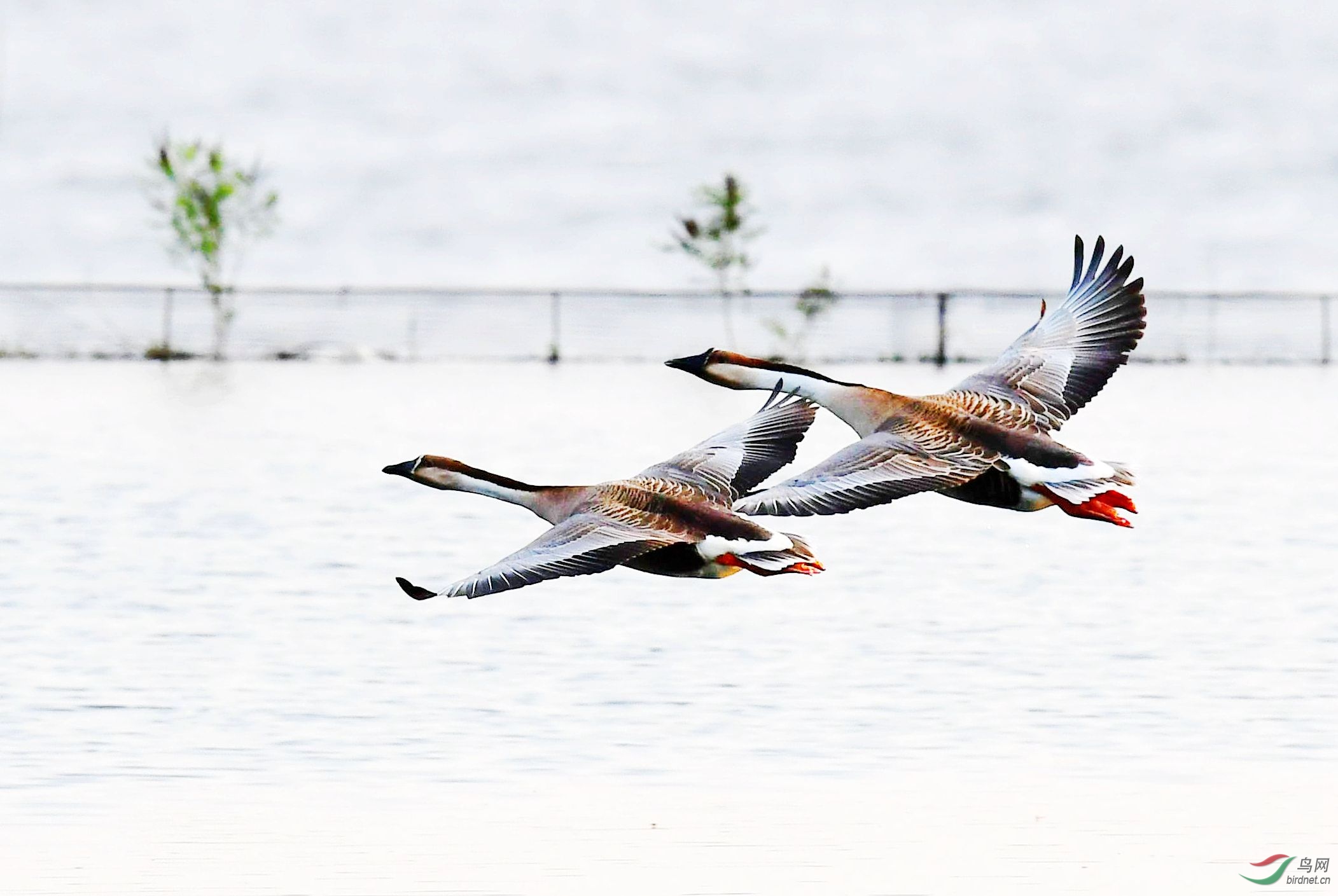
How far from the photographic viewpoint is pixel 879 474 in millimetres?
7922

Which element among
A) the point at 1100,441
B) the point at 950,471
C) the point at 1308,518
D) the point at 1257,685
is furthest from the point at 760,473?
the point at 1100,441

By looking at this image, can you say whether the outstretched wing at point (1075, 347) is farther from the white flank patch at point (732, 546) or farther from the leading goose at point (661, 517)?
the white flank patch at point (732, 546)

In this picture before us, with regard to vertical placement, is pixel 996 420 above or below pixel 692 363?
below

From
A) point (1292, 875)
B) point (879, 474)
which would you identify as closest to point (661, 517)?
point (879, 474)

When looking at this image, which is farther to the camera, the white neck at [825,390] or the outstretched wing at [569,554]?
the white neck at [825,390]

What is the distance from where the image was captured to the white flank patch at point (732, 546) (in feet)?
25.8

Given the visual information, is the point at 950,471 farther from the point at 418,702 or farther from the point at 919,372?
the point at 919,372

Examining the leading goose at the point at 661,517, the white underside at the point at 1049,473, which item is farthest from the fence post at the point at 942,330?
the white underside at the point at 1049,473

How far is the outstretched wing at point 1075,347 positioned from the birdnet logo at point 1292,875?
2002mm

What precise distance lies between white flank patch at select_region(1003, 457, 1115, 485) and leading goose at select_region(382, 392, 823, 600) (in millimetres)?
657

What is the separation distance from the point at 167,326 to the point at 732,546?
1679 inches

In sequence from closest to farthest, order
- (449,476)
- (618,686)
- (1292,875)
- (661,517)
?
(661,517), (449,476), (1292,875), (618,686)

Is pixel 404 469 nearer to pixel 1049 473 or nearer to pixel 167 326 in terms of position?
pixel 1049 473

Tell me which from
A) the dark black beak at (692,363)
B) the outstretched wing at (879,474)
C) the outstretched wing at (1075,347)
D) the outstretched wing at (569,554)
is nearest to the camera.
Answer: the outstretched wing at (569,554)
